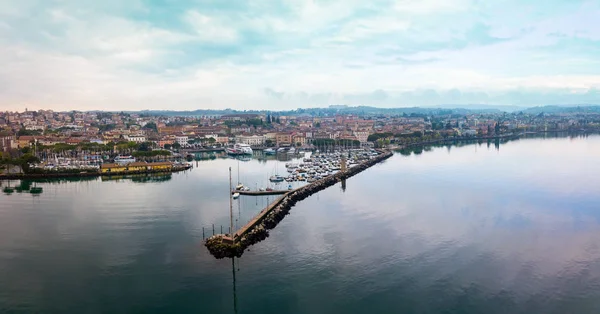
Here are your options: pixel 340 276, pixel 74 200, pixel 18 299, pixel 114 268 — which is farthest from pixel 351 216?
pixel 74 200

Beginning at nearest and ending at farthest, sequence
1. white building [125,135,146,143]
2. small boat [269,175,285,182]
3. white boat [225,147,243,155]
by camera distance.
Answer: small boat [269,175,285,182] < white boat [225,147,243,155] < white building [125,135,146,143]

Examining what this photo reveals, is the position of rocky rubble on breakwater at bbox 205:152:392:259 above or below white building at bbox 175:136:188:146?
below

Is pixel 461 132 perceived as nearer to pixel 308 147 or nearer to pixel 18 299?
pixel 308 147

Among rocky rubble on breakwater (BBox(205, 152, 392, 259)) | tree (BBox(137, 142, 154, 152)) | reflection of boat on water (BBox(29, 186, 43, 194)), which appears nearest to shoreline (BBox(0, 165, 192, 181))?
reflection of boat on water (BBox(29, 186, 43, 194))

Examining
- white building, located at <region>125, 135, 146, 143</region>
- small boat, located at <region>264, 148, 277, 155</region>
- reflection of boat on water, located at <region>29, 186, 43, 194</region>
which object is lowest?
reflection of boat on water, located at <region>29, 186, 43, 194</region>

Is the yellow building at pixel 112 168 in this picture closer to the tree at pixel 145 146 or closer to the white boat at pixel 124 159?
the white boat at pixel 124 159

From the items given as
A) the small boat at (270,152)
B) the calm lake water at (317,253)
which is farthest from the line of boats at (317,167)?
the small boat at (270,152)

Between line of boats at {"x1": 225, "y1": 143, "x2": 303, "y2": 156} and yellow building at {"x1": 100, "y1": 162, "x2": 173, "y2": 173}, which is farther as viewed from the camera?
line of boats at {"x1": 225, "y1": 143, "x2": 303, "y2": 156}

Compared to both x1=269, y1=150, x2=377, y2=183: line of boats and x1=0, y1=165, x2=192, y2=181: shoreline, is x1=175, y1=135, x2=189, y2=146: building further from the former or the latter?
x1=0, y1=165, x2=192, y2=181: shoreline

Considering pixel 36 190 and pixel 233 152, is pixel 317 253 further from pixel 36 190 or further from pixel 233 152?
pixel 233 152
